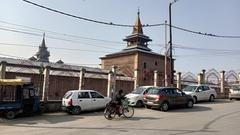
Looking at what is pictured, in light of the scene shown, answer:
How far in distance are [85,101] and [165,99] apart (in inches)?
206

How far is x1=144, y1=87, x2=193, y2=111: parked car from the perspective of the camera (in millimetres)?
20344

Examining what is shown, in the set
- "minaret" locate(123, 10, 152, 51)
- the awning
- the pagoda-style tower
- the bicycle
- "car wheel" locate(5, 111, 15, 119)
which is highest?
"minaret" locate(123, 10, 152, 51)

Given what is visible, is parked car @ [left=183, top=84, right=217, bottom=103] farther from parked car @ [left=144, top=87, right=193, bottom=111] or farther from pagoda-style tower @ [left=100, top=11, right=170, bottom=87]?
pagoda-style tower @ [left=100, top=11, right=170, bottom=87]

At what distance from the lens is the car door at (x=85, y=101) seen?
63.6ft

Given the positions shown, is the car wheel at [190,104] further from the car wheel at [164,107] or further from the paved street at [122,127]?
the paved street at [122,127]

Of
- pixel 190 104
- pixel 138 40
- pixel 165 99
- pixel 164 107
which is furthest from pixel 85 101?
pixel 138 40

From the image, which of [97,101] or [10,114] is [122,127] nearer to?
[97,101]

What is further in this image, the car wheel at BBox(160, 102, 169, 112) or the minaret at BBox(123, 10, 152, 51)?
the minaret at BBox(123, 10, 152, 51)

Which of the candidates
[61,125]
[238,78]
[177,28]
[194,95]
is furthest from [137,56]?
[61,125]

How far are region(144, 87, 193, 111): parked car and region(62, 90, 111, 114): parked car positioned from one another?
327 centimetres

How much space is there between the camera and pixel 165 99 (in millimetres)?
20562

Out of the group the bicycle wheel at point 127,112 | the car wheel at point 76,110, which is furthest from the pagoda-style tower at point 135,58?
the bicycle wheel at point 127,112

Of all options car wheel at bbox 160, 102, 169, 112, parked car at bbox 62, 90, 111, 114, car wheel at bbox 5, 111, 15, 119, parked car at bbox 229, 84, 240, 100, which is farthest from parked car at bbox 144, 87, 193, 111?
parked car at bbox 229, 84, 240, 100

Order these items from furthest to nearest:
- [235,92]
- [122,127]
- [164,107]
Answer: [235,92], [164,107], [122,127]
